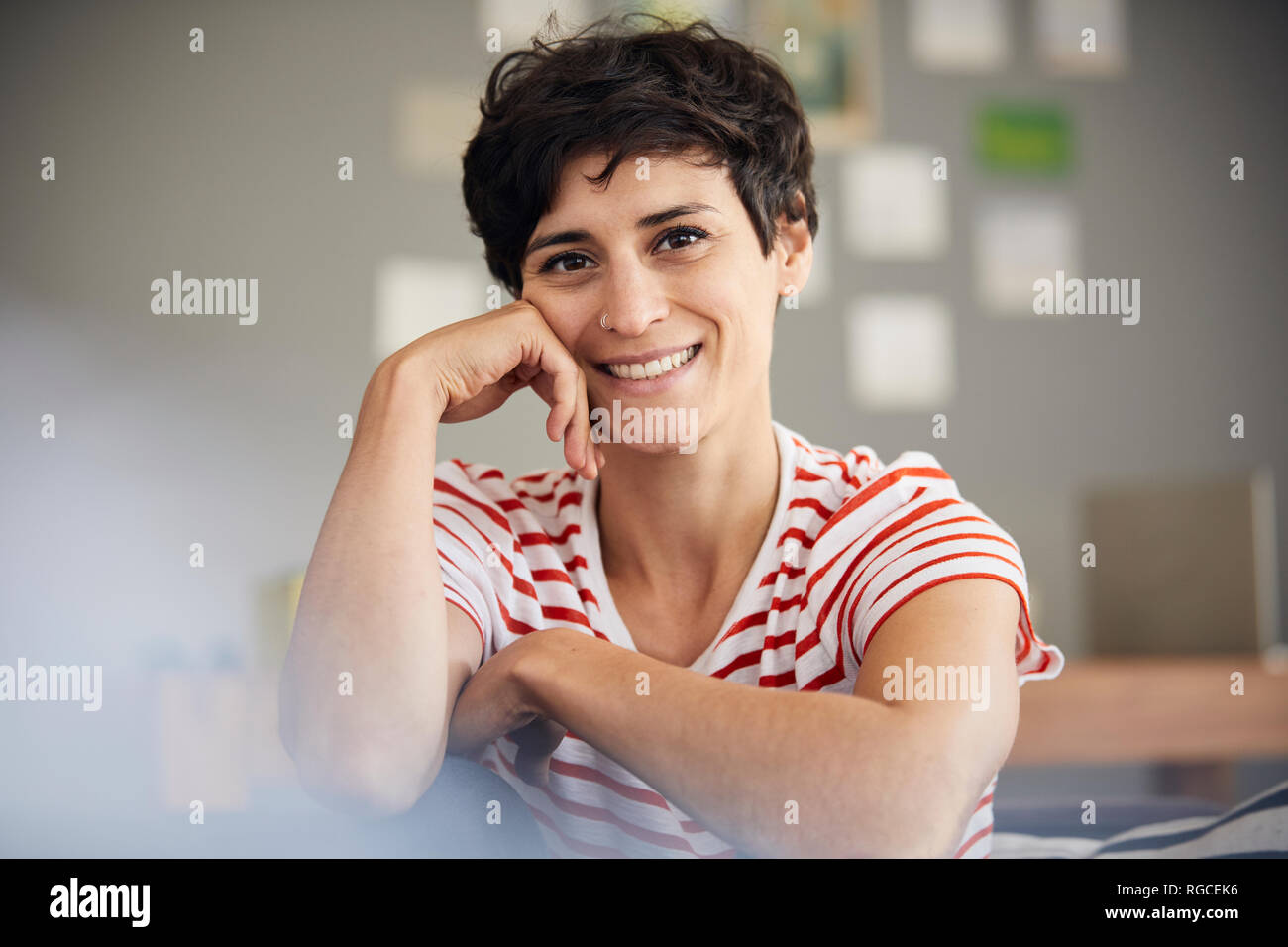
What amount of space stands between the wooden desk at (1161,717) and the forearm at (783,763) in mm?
1449

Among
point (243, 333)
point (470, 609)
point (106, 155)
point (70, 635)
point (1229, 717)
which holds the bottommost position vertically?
point (1229, 717)

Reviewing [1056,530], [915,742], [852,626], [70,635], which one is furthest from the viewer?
[1056,530]

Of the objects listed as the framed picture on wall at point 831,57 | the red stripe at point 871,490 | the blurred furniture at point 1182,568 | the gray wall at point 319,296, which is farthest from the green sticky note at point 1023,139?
the red stripe at point 871,490

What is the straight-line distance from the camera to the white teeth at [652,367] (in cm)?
94

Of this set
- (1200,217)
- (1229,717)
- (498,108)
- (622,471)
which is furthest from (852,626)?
(1200,217)

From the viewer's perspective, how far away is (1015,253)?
8.24 ft

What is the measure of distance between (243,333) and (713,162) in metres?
1.79

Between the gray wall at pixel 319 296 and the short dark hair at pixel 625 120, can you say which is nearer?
the short dark hair at pixel 625 120

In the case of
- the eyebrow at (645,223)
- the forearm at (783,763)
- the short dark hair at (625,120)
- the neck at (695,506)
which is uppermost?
the short dark hair at (625,120)

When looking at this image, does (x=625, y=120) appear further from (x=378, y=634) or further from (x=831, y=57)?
(x=831, y=57)

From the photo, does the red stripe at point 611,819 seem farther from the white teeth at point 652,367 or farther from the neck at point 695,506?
the white teeth at point 652,367

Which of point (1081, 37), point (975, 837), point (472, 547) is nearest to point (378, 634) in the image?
point (472, 547)

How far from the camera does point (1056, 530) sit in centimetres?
248

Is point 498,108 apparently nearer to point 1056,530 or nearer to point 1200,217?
point 1056,530
